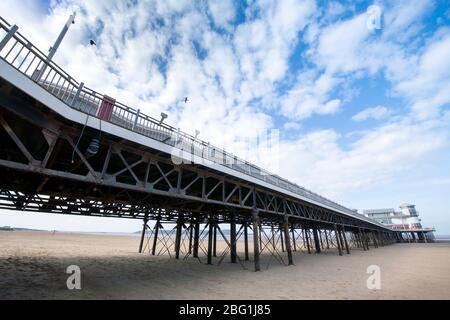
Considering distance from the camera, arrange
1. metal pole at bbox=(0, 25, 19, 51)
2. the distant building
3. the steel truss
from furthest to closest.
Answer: the distant building < the steel truss < metal pole at bbox=(0, 25, 19, 51)

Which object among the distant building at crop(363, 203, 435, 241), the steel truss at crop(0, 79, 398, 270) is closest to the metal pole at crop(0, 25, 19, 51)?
the steel truss at crop(0, 79, 398, 270)

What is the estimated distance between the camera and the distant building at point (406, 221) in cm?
6944

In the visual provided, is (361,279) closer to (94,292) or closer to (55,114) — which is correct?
(94,292)

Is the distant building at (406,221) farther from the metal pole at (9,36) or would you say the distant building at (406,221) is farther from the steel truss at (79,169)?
the metal pole at (9,36)

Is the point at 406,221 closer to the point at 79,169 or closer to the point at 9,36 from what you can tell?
the point at 79,169

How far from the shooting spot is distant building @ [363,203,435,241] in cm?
6944

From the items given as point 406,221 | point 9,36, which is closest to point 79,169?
point 9,36

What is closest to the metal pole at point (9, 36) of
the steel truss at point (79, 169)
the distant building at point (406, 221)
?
Result: the steel truss at point (79, 169)

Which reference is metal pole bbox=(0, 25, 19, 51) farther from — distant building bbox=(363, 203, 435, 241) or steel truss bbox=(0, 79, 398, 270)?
distant building bbox=(363, 203, 435, 241)

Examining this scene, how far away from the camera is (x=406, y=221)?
74.4 metres

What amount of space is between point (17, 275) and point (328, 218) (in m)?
27.0

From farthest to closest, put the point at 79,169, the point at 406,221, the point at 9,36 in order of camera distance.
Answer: the point at 406,221
the point at 79,169
the point at 9,36

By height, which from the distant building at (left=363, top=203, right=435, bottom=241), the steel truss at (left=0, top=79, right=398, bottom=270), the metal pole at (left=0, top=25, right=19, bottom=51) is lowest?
the steel truss at (left=0, top=79, right=398, bottom=270)
